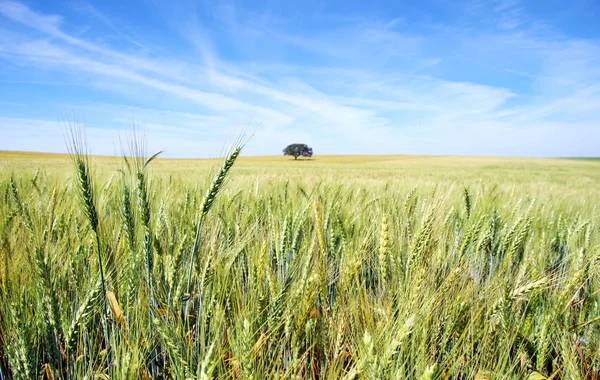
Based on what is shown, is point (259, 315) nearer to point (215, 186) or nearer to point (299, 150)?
point (215, 186)

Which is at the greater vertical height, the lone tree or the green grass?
the lone tree

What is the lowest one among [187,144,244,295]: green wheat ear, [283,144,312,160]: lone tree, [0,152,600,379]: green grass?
[0,152,600,379]: green grass

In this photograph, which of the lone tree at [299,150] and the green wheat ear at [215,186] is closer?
the green wheat ear at [215,186]

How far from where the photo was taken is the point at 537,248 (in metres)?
1.70

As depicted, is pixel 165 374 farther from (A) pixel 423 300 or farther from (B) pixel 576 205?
(B) pixel 576 205

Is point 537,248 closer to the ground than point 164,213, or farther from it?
closer to the ground

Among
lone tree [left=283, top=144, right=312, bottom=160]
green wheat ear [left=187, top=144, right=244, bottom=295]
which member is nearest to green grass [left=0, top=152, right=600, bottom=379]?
green wheat ear [left=187, top=144, right=244, bottom=295]

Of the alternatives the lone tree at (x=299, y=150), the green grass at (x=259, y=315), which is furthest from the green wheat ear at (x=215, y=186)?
the lone tree at (x=299, y=150)

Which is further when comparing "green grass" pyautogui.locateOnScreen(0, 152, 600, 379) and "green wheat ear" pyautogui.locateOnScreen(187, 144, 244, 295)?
"green wheat ear" pyautogui.locateOnScreen(187, 144, 244, 295)

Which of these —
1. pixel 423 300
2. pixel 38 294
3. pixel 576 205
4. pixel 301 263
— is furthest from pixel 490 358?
pixel 576 205

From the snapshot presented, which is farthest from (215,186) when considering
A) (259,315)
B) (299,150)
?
(299,150)

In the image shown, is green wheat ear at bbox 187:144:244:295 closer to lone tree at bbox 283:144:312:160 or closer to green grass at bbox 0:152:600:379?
green grass at bbox 0:152:600:379

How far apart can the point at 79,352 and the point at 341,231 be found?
3.76 feet

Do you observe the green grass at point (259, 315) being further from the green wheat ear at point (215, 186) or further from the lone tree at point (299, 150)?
the lone tree at point (299, 150)
